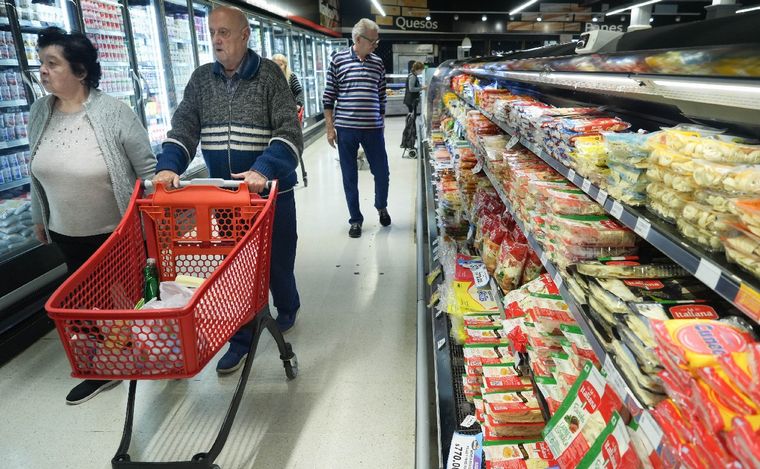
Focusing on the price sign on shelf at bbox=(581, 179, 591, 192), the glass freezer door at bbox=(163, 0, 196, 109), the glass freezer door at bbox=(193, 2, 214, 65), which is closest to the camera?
the price sign on shelf at bbox=(581, 179, 591, 192)

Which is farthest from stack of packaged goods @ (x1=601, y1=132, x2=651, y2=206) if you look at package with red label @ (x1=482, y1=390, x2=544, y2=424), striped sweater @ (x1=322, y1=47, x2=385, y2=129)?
striped sweater @ (x1=322, y1=47, x2=385, y2=129)

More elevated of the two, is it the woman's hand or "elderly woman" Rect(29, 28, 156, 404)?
"elderly woman" Rect(29, 28, 156, 404)

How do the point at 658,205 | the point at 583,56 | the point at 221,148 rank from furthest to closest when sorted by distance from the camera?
the point at 221,148 < the point at 583,56 < the point at 658,205

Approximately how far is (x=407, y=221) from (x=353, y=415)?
9.94 ft

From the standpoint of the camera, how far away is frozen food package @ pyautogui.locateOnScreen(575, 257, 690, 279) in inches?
49.9

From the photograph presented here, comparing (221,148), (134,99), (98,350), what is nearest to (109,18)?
(134,99)

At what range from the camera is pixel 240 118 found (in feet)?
7.88

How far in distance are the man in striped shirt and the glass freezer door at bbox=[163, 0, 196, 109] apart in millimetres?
2020

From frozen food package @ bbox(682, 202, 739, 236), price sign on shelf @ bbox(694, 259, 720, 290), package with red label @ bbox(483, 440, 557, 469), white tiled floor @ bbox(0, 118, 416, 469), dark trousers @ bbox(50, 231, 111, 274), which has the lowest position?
white tiled floor @ bbox(0, 118, 416, 469)

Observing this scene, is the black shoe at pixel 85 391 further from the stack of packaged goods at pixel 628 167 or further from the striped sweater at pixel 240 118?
the stack of packaged goods at pixel 628 167

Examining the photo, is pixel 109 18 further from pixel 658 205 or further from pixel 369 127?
pixel 658 205

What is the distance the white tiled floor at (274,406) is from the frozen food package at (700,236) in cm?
145

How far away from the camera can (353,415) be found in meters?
2.25

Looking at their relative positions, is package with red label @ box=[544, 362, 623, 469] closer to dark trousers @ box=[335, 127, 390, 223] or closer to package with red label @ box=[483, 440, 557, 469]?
package with red label @ box=[483, 440, 557, 469]
